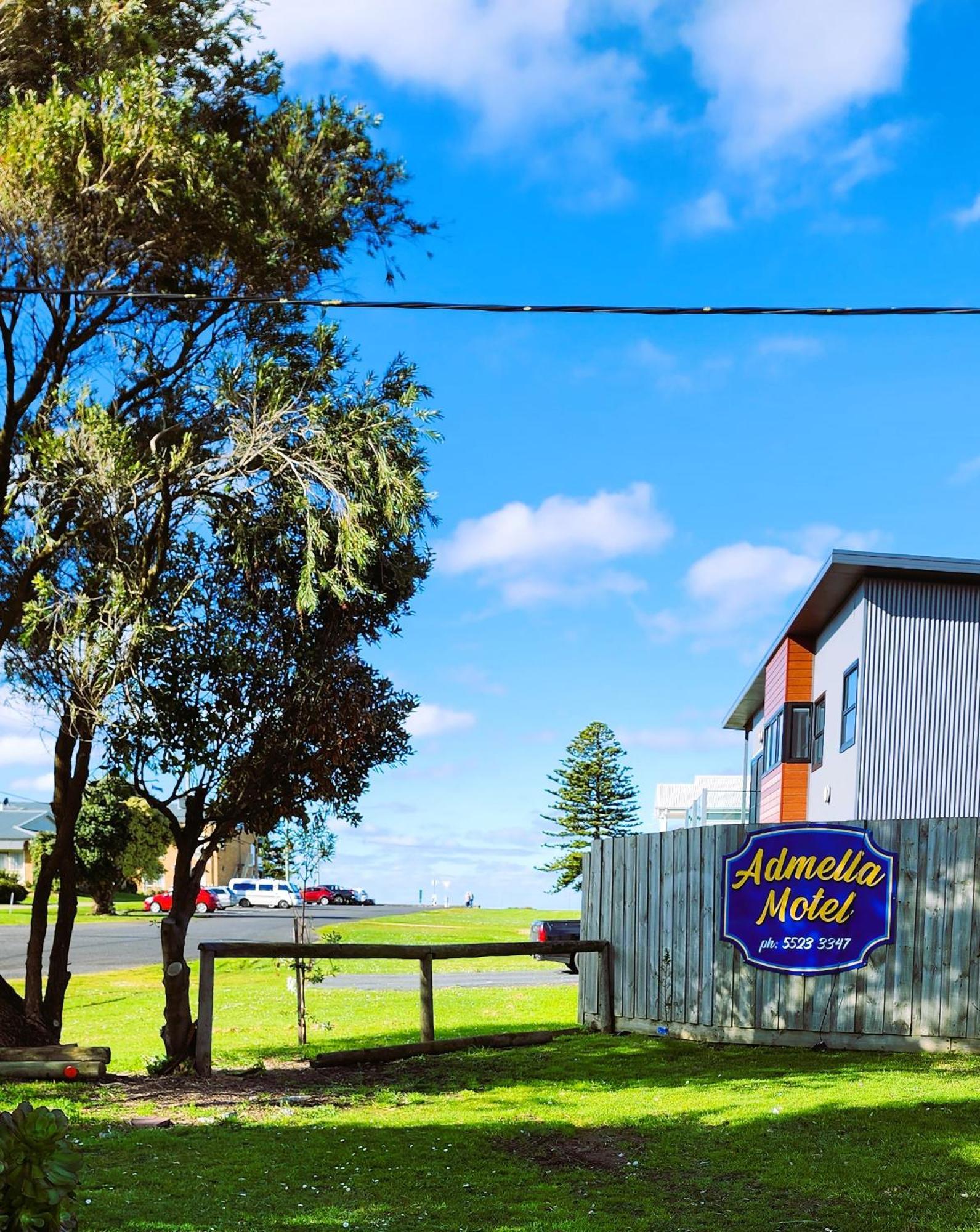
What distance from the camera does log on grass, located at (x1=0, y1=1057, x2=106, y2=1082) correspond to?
40.4 feet

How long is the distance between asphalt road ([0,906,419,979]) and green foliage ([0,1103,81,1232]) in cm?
2355

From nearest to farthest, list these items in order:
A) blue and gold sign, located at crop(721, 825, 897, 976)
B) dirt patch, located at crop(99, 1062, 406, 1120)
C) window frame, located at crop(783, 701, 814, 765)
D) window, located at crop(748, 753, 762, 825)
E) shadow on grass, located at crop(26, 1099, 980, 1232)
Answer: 1. shadow on grass, located at crop(26, 1099, 980, 1232)
2. dirt patch, located at crop(99, 1062, 406, 1120)
3. blue and gold sign, located at crop(721, 825, 897, 976)
4. window frame, located at crop(783, 701, 814, 765)
5. window, located at crop(748, 753, 762, 825)

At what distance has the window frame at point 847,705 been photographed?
20453mm

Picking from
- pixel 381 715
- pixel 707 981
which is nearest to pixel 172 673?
pixel 381 715

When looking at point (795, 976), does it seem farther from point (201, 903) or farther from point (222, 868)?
point (222, 868)

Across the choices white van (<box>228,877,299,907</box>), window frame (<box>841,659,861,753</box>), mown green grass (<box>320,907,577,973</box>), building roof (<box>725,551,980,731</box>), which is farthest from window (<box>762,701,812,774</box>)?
white van (<box>228,877,299,907</box>)

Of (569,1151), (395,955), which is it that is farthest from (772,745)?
(569,1151)

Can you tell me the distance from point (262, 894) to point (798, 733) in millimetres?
43173

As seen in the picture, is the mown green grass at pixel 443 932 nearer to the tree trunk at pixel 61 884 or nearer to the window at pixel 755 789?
the tree trunk at pixel 61 884

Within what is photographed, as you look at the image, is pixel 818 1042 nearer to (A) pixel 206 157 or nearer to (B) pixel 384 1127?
(B) pixel 384 1127

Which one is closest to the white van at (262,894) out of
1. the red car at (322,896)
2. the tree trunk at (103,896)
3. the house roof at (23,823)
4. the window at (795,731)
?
the red car at (322,896)

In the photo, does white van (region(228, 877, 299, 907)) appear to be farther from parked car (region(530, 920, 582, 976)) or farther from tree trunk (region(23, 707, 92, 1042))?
tree trunk (region(23, 707, 92, 1042))

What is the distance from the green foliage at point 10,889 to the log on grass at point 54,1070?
52.9 meters

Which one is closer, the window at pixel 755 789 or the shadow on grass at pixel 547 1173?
the shadow on grass at pixel 547 1173
